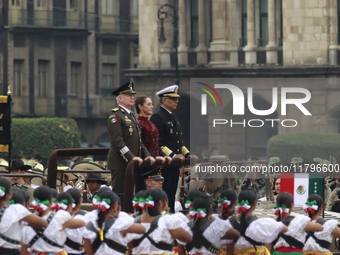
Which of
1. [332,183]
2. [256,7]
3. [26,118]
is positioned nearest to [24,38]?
[26,118]

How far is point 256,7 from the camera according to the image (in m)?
40.0

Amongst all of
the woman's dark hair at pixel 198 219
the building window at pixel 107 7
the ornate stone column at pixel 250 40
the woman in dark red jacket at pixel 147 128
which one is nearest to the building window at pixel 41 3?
the building window at pixel 107 7

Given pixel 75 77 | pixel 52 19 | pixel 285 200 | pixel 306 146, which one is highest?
pixel 52 19

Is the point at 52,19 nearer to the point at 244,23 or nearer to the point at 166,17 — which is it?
the point at 166,17

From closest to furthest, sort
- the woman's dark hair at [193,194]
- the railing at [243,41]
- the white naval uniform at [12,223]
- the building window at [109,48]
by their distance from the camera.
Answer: the white naval uniform at [12,223] < the woman's dark hair at [193,194] < the railing at [243,41] < the building window at [109,48]

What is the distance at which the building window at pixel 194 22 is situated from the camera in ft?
138

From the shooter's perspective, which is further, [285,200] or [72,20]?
[72,20]

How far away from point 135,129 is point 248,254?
230cm

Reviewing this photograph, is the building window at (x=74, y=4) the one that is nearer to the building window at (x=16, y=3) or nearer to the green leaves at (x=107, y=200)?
the building window at (x=16, y=3)

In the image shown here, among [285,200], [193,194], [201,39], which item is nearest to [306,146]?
[285,200]

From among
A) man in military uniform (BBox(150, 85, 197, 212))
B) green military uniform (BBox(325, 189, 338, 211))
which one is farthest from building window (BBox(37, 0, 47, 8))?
man in military uniform (BBox(150, 85, 197, 212))

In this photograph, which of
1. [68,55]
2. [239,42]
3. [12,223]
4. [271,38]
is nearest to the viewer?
[12,223]

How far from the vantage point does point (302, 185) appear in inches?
454

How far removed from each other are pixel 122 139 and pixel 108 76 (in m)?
41.1
